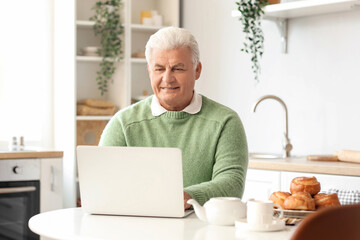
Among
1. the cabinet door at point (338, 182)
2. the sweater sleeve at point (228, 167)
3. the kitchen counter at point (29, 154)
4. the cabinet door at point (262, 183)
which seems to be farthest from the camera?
the kitchen counter at point (29, 154)

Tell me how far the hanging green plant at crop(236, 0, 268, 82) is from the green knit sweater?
1.56 metres

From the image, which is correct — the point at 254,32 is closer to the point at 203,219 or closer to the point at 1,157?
the point at 1,157

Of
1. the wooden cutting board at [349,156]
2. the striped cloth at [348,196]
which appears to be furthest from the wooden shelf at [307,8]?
the striped cloth at [348,196]

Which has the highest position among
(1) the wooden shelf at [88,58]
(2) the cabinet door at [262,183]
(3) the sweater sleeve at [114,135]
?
(1) the wooden shelf at [88,58]

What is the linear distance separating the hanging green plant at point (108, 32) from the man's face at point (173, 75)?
2.11 metres

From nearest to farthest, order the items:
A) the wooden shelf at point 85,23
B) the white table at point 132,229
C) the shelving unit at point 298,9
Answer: the white table at point 132,229 < the shelving unit at point 298,9 < the wooden shelf at point 85,23

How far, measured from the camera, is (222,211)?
5.35 ft

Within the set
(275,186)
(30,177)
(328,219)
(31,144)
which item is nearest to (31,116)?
(31,144)

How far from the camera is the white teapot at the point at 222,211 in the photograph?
64.2 inches

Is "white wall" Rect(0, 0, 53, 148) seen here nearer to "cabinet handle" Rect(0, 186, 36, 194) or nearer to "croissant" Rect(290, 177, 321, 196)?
"cabinet handle" Rect(0, 186, 36, 194)

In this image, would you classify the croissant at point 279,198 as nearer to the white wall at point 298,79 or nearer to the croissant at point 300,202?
the croissant at point 300,202

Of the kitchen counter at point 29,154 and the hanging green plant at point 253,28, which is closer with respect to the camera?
the kitchen counter at point 29,154

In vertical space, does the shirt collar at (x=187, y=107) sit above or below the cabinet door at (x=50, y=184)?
above

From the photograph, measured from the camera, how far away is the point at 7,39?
4.38 m
